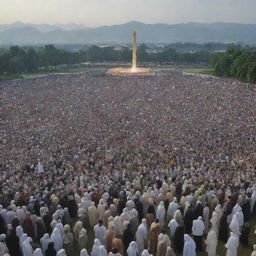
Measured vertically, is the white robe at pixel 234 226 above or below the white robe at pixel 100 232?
above

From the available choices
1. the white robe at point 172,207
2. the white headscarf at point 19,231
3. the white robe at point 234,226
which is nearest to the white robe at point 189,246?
the white robe at point 234,226

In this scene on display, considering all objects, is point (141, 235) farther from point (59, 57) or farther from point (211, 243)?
point (59, 57)

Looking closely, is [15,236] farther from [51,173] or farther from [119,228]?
[51,173]

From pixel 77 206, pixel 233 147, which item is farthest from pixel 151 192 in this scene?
pixel 233 147

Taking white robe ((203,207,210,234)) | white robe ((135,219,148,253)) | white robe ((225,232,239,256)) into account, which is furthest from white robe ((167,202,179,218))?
white robe ((225,232,239,256))

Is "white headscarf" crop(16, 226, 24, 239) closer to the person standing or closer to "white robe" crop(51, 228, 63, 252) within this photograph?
"white robe" crop(51, 228, 63, 252)

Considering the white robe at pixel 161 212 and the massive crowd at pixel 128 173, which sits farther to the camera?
the white robe at pixel 161 212

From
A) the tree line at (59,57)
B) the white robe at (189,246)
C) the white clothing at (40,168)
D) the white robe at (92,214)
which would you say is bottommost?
the white clothing at (40,168)

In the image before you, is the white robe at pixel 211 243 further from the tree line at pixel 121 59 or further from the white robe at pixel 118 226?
the tree line at pixel 121 59
